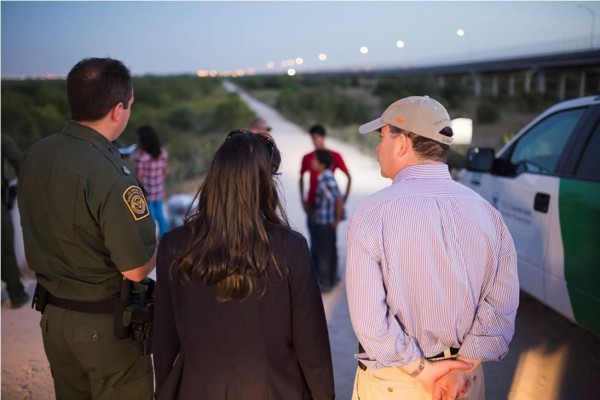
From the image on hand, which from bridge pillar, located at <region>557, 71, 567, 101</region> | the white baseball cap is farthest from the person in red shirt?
bridge pillar, located at <region>557, 71, 567, 101</region>

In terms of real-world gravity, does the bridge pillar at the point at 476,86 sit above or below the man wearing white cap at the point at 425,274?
above

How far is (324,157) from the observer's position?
6051 millimetres

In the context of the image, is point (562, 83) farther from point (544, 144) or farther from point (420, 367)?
point (420, 367)

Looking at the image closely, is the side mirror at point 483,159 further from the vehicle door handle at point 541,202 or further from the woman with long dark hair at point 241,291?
the woman with long dark hair at point 241,291

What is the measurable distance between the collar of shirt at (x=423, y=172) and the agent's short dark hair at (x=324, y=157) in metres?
3.99

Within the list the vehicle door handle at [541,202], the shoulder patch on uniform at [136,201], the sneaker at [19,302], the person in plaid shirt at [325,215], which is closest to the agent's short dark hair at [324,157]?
the person in plaid shirt at [325,215]

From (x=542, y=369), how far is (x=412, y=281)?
283 cm

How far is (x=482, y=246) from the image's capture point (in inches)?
79.3

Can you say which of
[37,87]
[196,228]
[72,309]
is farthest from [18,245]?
[37,87]

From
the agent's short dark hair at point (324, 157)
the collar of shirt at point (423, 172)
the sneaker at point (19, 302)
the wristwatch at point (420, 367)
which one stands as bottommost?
the sneaker at point (19, 302)

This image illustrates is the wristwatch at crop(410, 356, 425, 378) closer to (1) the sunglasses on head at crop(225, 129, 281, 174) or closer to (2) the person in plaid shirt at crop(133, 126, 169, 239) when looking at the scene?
(1) the sunglasses on head at crop(225, 129, 281, 174)

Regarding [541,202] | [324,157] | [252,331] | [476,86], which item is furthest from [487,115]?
[252,331]

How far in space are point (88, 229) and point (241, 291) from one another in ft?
2.95

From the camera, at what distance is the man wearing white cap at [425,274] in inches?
76.9
